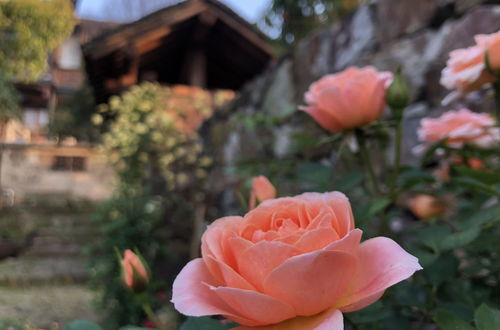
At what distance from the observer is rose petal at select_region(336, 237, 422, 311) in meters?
0.29

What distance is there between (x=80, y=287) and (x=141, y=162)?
3.83ft

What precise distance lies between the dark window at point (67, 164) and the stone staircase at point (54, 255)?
2001mm

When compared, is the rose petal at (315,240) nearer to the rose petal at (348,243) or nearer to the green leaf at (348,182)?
the rose petal at (348,243)

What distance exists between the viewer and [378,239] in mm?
326

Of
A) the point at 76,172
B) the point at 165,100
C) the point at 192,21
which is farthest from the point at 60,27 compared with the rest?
the point at 165,100

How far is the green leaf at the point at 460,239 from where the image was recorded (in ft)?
1.52

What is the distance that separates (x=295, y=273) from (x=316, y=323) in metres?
0.04

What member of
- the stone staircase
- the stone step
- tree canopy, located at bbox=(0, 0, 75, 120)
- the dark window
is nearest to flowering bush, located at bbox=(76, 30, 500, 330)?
the stone staircase

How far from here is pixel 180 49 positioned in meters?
6.20

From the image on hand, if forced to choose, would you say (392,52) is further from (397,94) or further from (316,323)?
(316,323)

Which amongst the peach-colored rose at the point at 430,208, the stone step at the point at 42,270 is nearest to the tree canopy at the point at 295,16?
the stone step at the point at 42,270

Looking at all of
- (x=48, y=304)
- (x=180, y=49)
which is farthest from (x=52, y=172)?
(x=48, y=304)

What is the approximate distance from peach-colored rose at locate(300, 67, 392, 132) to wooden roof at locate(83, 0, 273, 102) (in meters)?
4.34

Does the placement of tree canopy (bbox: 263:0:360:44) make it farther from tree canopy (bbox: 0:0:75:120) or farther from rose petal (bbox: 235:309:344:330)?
rose petal (bbox: 235:309:344:330)
